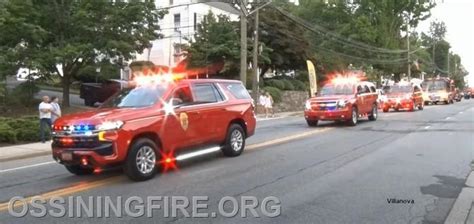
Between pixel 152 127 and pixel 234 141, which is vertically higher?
pixel 152 127

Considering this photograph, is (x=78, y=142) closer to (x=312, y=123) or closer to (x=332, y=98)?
(x=332, y=98)

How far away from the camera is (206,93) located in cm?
1204

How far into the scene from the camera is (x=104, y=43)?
87.9ft

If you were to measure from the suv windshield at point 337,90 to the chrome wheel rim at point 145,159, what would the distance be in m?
13.4

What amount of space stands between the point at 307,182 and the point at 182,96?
3159 millimetres

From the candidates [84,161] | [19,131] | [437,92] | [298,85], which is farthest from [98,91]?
[437,92]

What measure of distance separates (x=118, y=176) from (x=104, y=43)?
57.6 feet

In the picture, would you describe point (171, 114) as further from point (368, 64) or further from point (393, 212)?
point (368, 64)

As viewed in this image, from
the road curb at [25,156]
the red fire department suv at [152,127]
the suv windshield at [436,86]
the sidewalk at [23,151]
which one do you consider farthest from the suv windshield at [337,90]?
the suv windshield at [436,86]

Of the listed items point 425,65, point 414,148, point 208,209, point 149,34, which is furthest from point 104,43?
point 425,65

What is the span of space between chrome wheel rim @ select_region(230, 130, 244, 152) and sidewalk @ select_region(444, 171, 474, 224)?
520 centimetres

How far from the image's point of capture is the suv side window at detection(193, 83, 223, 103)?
1167 centimetres

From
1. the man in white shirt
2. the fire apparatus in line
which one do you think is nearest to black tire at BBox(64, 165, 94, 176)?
the man in white shirt

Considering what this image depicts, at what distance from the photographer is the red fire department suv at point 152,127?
941 centimetres
